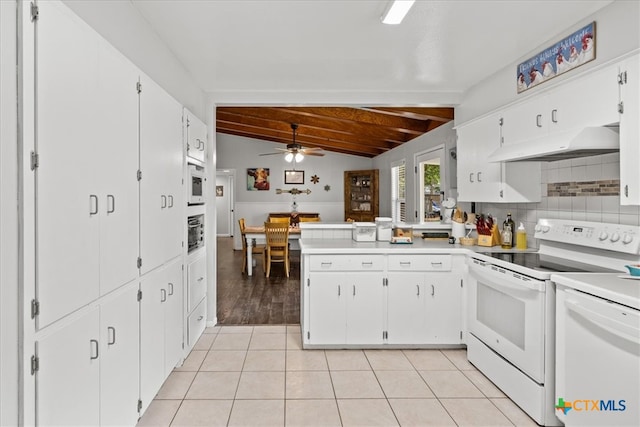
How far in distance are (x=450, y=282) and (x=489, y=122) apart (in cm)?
138

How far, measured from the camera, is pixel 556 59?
2.72 meters

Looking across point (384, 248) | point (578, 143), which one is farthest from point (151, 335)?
point (578, 143)

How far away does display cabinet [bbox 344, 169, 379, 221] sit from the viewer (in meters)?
9.09

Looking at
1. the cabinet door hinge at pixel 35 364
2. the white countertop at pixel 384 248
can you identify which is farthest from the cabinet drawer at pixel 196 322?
the cabinet door hinge at pixel 35 364

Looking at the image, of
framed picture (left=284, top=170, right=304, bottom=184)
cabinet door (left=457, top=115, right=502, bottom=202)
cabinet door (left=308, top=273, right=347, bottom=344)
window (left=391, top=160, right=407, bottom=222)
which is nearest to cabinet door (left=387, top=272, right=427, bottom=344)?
cabinet door (left=308, top=273, right=347, bottom=344)

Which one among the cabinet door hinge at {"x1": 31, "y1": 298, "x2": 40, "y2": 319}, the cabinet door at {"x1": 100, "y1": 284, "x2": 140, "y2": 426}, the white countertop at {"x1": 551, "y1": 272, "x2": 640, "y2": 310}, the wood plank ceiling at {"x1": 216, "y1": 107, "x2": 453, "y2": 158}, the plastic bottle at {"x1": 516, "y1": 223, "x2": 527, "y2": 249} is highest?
the wood plank ceiling at {"x1": 216, "y1": 107, "x2": 453, "y2": 158}

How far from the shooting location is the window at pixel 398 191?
7.57 metres

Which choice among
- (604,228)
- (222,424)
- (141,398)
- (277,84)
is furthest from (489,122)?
(141,398)

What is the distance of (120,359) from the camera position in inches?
72.8

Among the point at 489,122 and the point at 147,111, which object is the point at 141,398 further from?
the point at 489,122

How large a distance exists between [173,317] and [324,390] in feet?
3.74

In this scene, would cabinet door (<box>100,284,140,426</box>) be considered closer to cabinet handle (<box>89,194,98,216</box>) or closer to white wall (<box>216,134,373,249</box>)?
cabinet handle (<box>89,194,98,216</box>)

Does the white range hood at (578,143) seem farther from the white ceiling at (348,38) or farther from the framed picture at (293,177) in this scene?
the framed picture at (293,177)

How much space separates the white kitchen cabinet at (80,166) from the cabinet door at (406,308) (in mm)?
2108
